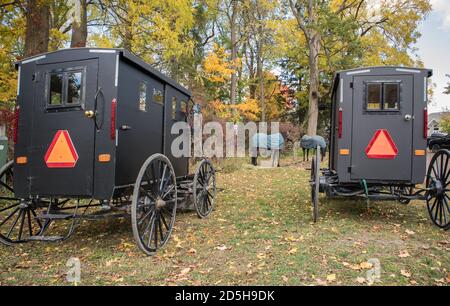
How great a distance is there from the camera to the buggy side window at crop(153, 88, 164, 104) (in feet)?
19.5

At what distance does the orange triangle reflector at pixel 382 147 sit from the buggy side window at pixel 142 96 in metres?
3.99

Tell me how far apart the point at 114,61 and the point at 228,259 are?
120 inches

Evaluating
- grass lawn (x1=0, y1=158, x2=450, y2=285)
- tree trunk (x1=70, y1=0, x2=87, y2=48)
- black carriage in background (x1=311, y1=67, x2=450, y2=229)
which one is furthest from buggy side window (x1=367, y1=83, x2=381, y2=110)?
tree trunk (x1=70, y1=0, x2=87, y2=48)

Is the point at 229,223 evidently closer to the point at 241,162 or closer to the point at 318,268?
the point at 318,268

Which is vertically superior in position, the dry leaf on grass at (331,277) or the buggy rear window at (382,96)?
the buggy rear window at (382,96)

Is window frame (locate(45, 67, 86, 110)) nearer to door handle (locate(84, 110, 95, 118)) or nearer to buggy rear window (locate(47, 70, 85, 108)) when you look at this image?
buggy rear window (locate(47, 70, 85, 108))

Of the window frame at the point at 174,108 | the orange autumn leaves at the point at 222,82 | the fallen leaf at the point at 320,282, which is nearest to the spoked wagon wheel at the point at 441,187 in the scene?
the fallen leaf at the point at 320,282

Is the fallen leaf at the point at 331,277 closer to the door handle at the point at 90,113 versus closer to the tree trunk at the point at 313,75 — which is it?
the door handle at the point at 90,113

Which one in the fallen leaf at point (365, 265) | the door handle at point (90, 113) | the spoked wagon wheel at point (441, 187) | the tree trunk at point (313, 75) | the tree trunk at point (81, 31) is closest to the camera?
the fallen leaf at point (365, 265)

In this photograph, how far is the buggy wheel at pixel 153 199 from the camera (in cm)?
459

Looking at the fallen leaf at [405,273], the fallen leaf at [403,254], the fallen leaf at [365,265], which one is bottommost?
the fallen leaf at [405,273]

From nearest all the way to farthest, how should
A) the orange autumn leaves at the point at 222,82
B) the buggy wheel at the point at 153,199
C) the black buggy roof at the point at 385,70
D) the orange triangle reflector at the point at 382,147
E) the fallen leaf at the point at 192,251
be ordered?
the buggy wheel at the point at 153,199 < the fallen leaf at the point at 192,251 < the black buggy roof at the point at 385,70 < the orange triangle reflector at the point at 382,147 < the orange autumn leaves at the point at 222,82

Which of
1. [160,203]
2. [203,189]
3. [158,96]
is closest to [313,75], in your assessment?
[203,189]

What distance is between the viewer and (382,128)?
20.0ft
